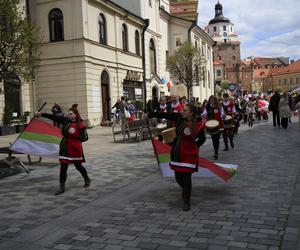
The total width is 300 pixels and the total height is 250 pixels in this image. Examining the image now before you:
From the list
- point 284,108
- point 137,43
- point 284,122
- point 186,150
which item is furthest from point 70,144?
point 137,43

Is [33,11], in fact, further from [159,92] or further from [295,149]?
[295,149]

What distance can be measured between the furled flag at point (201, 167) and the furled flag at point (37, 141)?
10.6 ft

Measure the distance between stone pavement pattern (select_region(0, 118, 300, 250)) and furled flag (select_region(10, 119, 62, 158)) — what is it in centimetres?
55

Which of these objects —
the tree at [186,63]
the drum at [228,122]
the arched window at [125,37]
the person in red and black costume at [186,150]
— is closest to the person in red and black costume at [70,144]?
the person in red and black costume at [186,150]

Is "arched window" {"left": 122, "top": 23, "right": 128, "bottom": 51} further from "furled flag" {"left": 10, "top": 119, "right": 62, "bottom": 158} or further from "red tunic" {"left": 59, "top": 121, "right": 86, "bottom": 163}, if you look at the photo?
"red tunic" {"left": 59, "top": 121, "right": 86, "bottom": 163}

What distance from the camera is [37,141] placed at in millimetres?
9828

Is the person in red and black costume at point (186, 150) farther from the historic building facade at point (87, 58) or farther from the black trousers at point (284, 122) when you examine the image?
the historic building facade at point (87, 58)

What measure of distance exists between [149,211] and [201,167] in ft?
4.64

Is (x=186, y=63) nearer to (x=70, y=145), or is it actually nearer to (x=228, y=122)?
(x=228, y=122)

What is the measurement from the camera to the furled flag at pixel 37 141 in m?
9.74

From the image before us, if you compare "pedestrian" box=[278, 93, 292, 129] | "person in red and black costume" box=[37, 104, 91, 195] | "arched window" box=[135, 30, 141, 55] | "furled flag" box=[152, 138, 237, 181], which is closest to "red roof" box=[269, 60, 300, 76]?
"arched window" box=[135, 30, 141, 55]

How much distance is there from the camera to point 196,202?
22.6ft

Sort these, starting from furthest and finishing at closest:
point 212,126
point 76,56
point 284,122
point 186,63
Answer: point 186,63 < point 76,56 < point 284,122 < point 212,126

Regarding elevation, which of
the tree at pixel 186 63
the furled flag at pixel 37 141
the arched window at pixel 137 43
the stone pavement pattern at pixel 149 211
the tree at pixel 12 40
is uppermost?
the arched window at pixel 137 43
